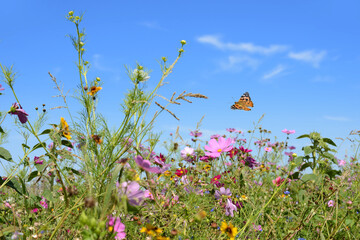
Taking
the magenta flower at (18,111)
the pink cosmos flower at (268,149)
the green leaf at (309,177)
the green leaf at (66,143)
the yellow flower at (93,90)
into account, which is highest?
the pink cosmos flower at (268,149)

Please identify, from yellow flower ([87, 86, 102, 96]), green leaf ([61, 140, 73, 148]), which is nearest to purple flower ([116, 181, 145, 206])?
yellow flower ([87, 86, 102, 96])

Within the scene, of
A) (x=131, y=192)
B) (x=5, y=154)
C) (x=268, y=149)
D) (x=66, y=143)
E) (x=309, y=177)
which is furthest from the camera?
(x=268, y=149)

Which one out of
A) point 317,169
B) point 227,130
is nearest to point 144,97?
point 317,169

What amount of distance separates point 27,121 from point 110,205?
1.22 meters

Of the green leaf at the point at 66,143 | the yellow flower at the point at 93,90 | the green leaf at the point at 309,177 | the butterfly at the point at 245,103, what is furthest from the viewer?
the butterfly at the point at 245,103

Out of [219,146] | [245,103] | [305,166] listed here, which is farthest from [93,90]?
[245,103]

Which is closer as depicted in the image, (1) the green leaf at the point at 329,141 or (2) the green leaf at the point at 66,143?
(2) the green leaf at the point at 66,143

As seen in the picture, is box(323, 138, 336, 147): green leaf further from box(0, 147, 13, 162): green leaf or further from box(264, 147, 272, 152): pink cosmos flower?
box(0, 147, 13, 162): green leaf

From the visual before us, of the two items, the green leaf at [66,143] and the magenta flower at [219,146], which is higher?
the magenta flower at [219,146]

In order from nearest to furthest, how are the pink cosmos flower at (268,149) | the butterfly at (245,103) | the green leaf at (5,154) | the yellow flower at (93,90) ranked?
1. the green leaf at (5,154)
2. the yellow flower at (93,90)
3. the pink cosmos flower at (268,149)
4. the butterfly at (245,103)

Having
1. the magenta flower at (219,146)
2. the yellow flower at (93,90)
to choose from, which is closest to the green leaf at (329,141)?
the magenta flower at (219,146)

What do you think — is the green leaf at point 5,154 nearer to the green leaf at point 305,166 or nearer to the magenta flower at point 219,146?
the magenta flower at point 219,146

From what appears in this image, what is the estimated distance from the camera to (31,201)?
7.00 feet

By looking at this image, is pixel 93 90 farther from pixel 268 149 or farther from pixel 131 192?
pixel 268 149
